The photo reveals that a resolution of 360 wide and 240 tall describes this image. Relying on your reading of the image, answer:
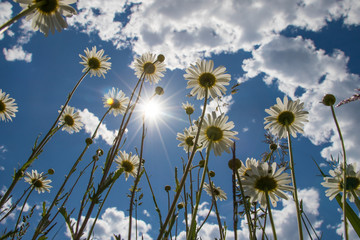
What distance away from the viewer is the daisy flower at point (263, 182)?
1.72 meters

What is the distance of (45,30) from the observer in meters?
1.96

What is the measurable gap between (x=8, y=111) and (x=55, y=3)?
3.17 meters

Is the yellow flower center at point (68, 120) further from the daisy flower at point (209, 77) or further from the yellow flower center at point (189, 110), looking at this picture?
the daisy flower at point (209, 77)

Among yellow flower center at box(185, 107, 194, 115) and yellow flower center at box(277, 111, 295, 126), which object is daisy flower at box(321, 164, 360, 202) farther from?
yellow flower center at box(185, 107, 194, 115)

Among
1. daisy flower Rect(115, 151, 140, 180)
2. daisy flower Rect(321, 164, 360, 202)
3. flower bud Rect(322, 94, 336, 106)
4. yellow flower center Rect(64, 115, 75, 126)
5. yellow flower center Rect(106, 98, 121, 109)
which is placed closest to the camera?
daisy flower Rect(321, 164, 360, 202)

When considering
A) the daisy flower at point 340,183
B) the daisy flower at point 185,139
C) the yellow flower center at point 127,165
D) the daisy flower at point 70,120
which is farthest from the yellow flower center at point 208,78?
the daisy flower at point 70,120

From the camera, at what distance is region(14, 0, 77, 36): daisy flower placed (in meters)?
1.88

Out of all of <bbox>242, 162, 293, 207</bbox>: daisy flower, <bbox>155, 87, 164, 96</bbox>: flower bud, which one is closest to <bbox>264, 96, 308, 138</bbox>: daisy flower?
<bbox>242, 162, 293, 207</bbox>: daisy flower

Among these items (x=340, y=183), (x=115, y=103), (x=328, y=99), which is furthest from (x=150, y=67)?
(x=340, y=183)

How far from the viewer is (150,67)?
389 cm

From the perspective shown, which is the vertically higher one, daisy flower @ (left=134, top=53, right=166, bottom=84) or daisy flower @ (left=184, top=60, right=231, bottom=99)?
daisy flower @ (left=134, top=53, right=166, bottom=84)

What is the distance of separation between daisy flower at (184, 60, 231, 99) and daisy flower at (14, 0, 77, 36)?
4.58ft

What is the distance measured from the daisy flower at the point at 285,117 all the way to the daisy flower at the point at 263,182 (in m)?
0.86

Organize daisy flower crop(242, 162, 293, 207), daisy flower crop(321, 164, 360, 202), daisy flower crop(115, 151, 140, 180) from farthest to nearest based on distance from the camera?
daisy flower crop(115, 151, 140, 180), daisy flower crop(321, 164, 360, 202), daisy flower crop(242, 162, 293, 207)
